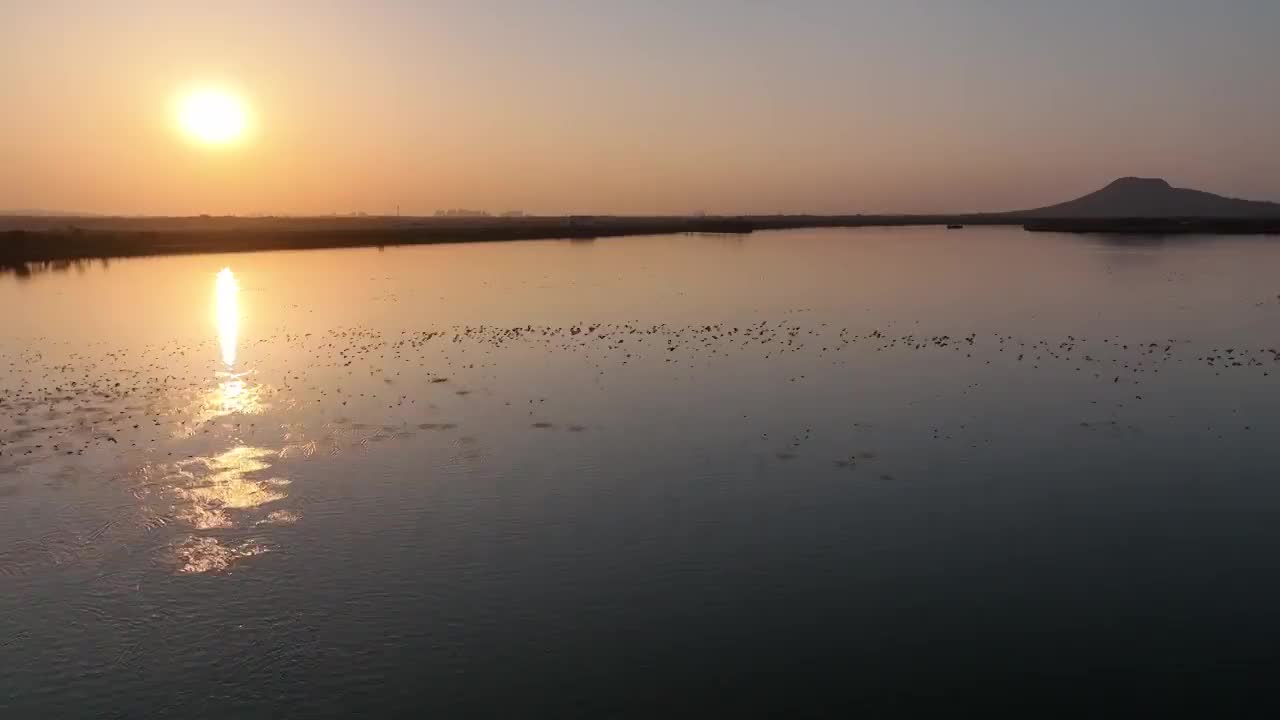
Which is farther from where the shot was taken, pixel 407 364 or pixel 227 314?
pixel 227 314

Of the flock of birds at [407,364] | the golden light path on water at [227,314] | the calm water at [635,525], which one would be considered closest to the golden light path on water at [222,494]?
the calm water at [635,525]

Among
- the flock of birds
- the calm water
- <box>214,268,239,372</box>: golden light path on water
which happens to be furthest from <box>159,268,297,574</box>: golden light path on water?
<box>214,268,239,372</box>: golden light path on water

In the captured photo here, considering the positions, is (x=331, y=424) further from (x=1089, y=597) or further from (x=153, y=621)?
(x=1089, y=597)

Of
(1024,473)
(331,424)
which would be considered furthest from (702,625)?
(331,424)

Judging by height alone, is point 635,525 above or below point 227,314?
below

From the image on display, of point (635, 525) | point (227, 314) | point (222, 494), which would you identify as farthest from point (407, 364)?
point (227, 314)

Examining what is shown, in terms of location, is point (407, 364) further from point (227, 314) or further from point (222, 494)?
point (227, 314)

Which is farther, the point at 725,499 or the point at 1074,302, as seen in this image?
the point at 1074,302

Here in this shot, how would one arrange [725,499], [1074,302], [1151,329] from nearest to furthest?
[725,499] < [1151,329] < [1074,302]

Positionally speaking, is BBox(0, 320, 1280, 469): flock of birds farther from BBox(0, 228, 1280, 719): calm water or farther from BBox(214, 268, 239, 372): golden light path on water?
BBox(214, 268, 239, 372): golden light path on water
